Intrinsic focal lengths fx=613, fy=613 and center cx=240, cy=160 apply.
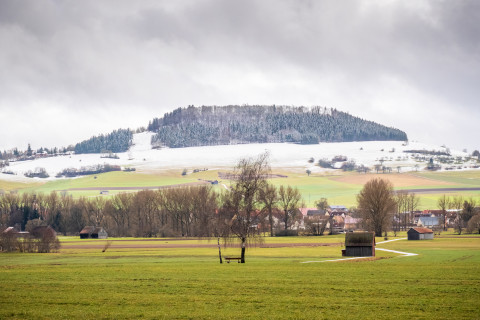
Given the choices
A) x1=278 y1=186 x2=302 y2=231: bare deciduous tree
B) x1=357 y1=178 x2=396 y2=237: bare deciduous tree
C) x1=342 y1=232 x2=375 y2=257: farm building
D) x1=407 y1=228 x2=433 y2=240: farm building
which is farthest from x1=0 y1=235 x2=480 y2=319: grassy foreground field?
x1=278 y1=186 x2=302 y2=231: bare deciduous tree

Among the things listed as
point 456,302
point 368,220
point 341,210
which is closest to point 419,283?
point 456,302

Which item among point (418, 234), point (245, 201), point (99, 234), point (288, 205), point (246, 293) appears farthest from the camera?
point (288, 205)

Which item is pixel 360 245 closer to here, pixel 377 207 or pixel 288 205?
pixel 377 207

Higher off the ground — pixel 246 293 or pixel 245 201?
pixel 245 201

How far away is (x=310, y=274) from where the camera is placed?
139 ft

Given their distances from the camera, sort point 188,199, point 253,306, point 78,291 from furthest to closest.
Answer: point 188,199
point 78,291
point 253,306

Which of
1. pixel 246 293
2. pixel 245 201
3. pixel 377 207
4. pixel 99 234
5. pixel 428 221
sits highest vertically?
pixel 245 201

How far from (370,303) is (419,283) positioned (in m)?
8.13

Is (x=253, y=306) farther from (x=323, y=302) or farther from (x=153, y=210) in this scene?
(x=153, y=210)

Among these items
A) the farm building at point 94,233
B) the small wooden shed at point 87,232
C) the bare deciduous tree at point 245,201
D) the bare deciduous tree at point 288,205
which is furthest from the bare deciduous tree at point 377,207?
the bare deciduous tree at point 245,201

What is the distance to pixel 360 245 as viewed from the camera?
68.6 m

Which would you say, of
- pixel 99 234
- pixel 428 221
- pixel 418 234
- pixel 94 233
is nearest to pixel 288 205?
pixel 418 234

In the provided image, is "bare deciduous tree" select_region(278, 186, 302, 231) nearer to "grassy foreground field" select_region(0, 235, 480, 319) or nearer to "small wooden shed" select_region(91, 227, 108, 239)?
"small wooden shed" select_region(91, 227, 108, 239)

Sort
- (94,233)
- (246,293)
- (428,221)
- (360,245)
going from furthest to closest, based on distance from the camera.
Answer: (428,221)
(94,233)
(360,245)
(246,293)
